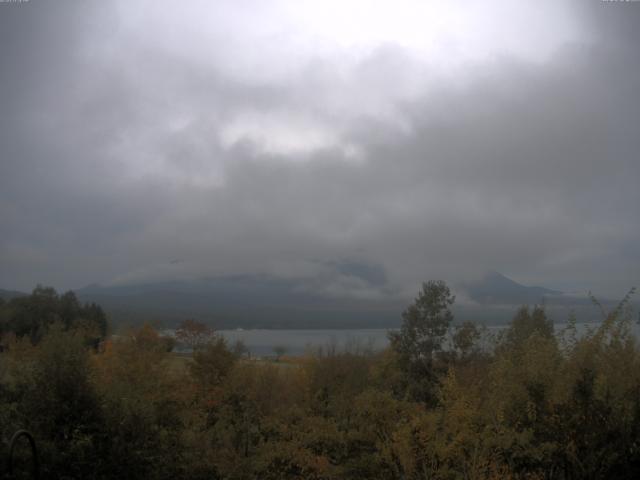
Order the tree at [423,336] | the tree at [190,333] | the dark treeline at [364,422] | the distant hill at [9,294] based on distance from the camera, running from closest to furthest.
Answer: the dark treeline at [364,422] < the tree at [423,336] < the tree at [190,333] < the distant hill at [9,294]

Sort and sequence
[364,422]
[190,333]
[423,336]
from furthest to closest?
[190,333] → [423,336] → [364,422]

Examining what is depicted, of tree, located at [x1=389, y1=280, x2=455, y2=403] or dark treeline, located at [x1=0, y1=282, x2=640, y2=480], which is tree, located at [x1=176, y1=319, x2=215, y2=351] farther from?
dark treeline, located at [x1=0, y1=282, x2=640, y2=480]

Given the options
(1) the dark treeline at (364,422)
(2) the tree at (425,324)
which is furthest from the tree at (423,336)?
(1) the dark treeline at (364,422)

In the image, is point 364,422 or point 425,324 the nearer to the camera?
point 364,422

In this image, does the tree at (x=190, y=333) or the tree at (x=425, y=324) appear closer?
the tree at (x=425, y=324)

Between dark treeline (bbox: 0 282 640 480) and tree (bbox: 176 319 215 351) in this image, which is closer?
dark treeline (bbox: 0 282 640 480)

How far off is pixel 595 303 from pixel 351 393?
20.7 m

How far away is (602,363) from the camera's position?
1873cm

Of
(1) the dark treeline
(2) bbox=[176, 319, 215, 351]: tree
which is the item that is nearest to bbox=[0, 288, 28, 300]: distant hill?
(2) bbox=[176, 319, 215, 351]: tree

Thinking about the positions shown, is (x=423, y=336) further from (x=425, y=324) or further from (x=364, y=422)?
(x=364, y=422)

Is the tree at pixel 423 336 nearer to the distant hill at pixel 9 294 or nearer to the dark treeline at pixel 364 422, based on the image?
the dark treeline at pixel 364 422

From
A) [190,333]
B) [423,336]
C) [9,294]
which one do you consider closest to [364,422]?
[423,336]

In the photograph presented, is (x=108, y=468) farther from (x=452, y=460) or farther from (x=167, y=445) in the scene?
(x=452, y=460)

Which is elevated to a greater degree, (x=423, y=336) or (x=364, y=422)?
(x=423, y=336)
